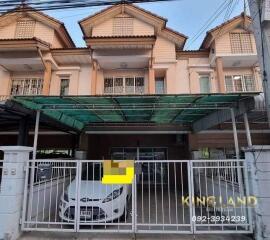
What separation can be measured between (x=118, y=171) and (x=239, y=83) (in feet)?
31.1

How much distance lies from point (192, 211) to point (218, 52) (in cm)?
887

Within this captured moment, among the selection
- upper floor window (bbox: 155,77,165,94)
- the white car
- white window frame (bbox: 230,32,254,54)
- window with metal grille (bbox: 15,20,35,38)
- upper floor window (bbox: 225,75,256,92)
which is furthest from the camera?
window with metal grille (bbox: 15,20,35,38)

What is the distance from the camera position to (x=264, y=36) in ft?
14.1

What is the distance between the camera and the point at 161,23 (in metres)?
A: 11.6

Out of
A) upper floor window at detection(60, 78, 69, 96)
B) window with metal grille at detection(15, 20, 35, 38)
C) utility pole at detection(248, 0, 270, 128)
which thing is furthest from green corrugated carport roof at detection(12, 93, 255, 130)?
window with metal grille at detection(15, 20, 35, 38)

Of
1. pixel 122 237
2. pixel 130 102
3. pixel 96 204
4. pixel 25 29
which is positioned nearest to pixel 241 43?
pixel 130 102

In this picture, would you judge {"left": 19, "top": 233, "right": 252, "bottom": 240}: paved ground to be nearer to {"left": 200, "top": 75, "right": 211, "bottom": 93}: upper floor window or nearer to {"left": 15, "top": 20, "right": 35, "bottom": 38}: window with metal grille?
{"left": 200, "top": 75, "right": 211, "bottom": 93}: upper floor window

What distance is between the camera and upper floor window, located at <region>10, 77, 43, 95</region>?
37.3 ft

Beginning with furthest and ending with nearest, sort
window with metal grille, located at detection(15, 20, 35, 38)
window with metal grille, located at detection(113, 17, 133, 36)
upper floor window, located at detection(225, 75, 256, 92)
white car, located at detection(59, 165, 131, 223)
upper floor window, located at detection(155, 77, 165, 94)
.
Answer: window with metal grille, located at detection(15, 20, 35, 38) < window with metal grille, located at detection(113, 17, 133, 36) < upper floor window, located at detection(155, 77, 165, 94) < upper floor window, located at detection(225, 75, 256, 92) < white car, located at detection(59, 165, 131, 223)

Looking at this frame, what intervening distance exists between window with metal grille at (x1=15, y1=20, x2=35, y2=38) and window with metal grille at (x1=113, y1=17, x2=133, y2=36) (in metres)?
4.63

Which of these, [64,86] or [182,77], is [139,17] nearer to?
[182,77]

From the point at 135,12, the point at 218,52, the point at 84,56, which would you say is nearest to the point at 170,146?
the point at 218,52

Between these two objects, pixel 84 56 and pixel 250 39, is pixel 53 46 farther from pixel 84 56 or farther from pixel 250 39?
pixel 250 39

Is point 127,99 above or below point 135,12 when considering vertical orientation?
below
